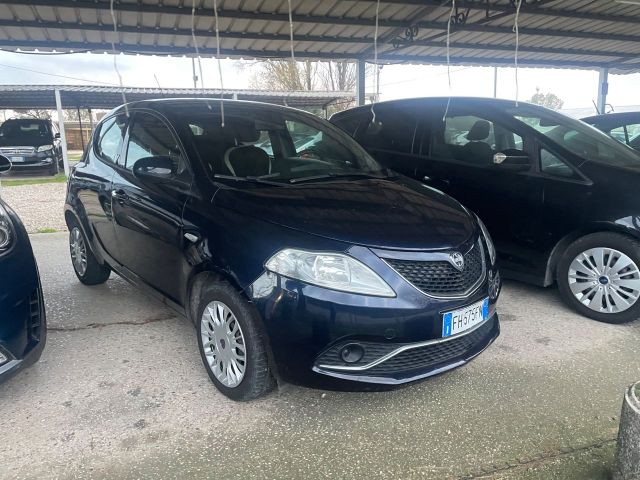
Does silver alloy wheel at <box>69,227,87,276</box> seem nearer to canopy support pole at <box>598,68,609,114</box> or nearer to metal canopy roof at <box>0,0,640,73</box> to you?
metal canopy roof at <box>0,0,640,73</box>

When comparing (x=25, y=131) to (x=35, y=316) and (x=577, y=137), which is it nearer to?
(x=35, y=316)

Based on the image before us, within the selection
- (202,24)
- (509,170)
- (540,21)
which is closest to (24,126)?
Answer: (202,24)

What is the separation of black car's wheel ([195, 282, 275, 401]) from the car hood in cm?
46

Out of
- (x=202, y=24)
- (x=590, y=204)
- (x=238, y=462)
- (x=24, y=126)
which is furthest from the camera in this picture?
(x=24, y=126)

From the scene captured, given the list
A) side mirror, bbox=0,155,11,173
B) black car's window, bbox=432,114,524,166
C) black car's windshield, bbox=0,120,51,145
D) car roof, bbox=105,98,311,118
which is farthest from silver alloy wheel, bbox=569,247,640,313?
black car's windshield, bbox=0,120,51,145

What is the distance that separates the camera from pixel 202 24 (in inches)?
262

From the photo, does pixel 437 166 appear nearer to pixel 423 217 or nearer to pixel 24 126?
pixel 423 217

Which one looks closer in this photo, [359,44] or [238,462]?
[238,462]

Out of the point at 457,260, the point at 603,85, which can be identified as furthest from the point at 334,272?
the point at 603,85

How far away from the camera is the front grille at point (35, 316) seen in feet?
7.96

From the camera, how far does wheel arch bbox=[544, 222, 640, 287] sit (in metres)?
3.39

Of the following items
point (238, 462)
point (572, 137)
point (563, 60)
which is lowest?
point (238, 462)

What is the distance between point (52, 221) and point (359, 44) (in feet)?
19.2

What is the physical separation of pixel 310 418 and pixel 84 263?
2898 millimetres
